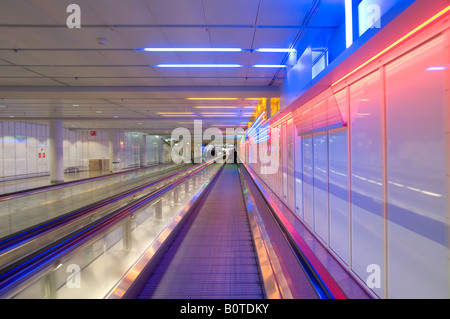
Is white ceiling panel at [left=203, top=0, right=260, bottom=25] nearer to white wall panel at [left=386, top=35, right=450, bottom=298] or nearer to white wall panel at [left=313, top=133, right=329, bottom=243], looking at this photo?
white wall panel at [left=386, top=35, right=450, bottom=298]

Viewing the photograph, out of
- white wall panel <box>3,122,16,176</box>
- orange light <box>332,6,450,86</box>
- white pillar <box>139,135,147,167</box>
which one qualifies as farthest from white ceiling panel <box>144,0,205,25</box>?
white pillar <box>139,135,147,167</box>

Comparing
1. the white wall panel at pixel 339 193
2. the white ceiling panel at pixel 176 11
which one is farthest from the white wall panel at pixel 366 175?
the white ceiling panel at pixel 176 11

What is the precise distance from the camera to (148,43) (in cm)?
454

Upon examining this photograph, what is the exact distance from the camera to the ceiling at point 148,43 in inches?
136

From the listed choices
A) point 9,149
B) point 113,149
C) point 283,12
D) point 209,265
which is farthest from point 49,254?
point 113,149

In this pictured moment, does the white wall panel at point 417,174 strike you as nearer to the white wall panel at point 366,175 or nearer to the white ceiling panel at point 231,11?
the white wall panel at point 366,175

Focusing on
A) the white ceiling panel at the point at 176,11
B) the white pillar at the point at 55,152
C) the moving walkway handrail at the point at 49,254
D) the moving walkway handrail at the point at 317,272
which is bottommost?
the moving walkway handrail at the point at 317,272

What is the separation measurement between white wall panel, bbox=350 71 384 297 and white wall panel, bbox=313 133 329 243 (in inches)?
43.1

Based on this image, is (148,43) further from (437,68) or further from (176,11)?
(437,68)

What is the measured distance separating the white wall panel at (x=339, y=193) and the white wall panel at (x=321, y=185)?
0.74 ft

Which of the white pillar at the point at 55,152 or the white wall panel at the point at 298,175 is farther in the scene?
the white pillar at the point at 55,152

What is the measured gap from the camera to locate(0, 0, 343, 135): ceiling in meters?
3.46

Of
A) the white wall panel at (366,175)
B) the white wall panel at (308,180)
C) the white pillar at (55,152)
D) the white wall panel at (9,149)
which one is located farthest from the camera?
the white wall panel at (9,149)

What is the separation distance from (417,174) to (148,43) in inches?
181
